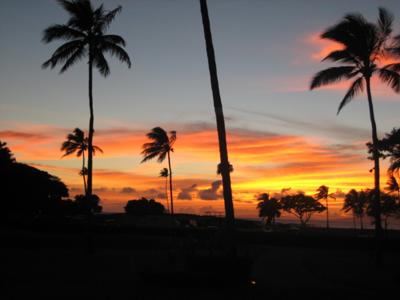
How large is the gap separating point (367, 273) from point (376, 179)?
18.6ft

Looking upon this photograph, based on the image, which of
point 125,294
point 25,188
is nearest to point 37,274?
A: point 125,294

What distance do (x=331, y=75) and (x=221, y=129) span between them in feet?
36.0

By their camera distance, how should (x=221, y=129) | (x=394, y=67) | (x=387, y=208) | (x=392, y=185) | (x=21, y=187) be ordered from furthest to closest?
1. (x=387, y=208)
2. (x=392, y=185)
3. (x=21, y=187)
4. (x=394, y=67)
5. (x=221, y=129)

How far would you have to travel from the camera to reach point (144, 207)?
86.1 m

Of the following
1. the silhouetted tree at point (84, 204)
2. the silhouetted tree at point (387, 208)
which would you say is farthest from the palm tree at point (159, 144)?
the silhouetted tree at point (387, 208)

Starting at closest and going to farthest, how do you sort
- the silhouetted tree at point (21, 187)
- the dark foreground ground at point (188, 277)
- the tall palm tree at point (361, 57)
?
1. the dark foreground ground at point (188, 277)
2. the tall palm tree at point (361, 57)
3. the silhouetted tree at point (21, 187)

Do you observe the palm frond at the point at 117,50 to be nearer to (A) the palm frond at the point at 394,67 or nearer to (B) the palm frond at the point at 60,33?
(B) the palm frond at the point at 60,33

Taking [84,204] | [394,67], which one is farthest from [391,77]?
[84,204]

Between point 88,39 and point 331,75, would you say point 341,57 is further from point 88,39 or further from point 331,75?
point 88,39

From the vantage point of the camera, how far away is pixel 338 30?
22.3 metres

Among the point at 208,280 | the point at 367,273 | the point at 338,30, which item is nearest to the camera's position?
the point at 208,280

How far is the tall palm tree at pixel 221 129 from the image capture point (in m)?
14.4

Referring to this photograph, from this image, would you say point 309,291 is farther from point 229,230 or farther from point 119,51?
point 119,51

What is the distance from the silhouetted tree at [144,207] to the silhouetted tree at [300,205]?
2898 cm
